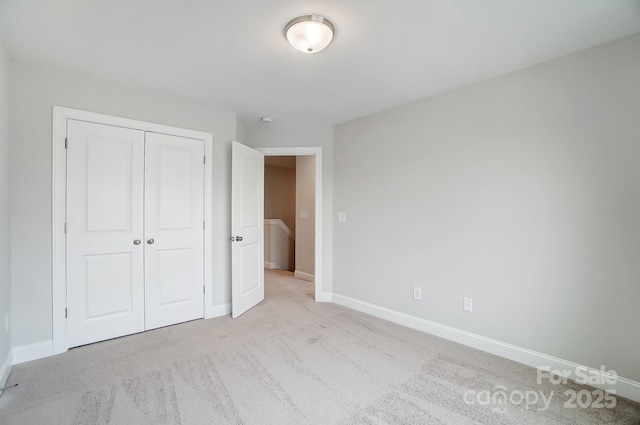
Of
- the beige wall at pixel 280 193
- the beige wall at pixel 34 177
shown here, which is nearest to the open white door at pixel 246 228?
the beige wall at pixel 34 177

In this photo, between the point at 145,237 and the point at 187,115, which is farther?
the point at 187,115

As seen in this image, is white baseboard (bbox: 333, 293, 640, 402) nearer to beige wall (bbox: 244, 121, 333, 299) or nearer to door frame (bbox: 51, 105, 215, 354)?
beige wall (bbox: 244, 121, 333, 299)

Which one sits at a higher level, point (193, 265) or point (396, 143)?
point (396, 143)

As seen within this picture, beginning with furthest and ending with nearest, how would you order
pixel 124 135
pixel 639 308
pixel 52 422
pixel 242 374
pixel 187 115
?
pixel 187 115 < pixel 124 135 < pixel 242 374 < pixel 639 308 < pixel 52 422

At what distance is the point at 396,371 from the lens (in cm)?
210

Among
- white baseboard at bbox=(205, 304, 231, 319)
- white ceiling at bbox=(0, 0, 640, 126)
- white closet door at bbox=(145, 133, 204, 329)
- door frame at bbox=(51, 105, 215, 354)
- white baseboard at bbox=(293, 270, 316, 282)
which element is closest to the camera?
white ceiling at bbox=(0, 0, 640, 126)

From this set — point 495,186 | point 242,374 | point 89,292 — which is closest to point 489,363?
point 495,186

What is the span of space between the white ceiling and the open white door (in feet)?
2.92

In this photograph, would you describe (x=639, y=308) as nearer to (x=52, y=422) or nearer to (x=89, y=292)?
(x=52, y=422)

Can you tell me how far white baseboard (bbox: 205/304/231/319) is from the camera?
315 cm

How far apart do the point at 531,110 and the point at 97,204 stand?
3.82 m

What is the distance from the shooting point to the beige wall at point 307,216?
5.02m

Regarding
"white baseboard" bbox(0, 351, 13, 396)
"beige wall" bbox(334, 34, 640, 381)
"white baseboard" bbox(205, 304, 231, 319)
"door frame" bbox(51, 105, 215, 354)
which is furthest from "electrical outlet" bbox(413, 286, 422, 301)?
"white baseboard" bbox(0, 351, 13, 396)

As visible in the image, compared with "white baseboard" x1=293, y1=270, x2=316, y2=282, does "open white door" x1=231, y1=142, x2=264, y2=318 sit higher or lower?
higher
